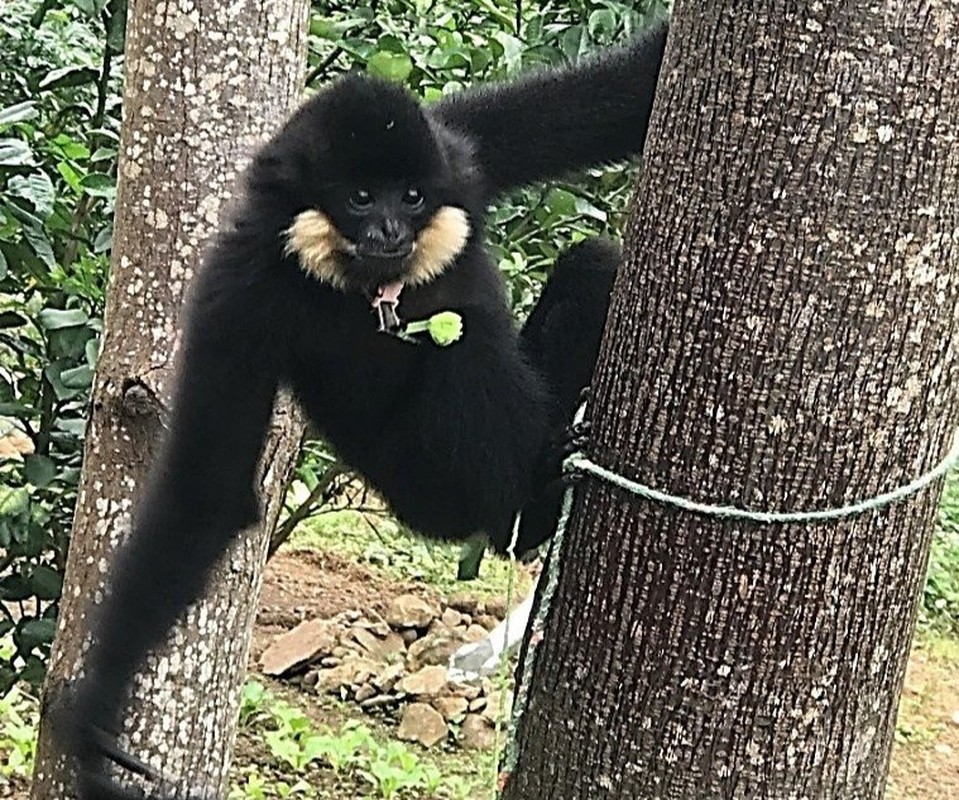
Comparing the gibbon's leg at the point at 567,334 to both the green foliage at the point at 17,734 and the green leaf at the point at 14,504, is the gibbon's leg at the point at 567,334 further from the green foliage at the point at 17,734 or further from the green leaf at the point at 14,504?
the green foliage at the point at 17,734

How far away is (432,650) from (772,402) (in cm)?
504

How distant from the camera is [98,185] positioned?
3.66m

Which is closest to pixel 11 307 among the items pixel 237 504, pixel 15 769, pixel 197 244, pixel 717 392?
pixel 197 244

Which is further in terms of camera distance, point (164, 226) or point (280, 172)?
point (164, 226)

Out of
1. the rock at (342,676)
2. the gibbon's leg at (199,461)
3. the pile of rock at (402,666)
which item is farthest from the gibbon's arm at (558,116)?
the rock at (342,676)

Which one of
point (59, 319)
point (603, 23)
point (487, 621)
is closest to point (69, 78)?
point (59, 319)

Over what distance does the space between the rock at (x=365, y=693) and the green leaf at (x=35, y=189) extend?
11.4 feet

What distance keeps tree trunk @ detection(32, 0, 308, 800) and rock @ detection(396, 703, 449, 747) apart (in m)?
2.86

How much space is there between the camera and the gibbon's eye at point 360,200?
262 centimetres

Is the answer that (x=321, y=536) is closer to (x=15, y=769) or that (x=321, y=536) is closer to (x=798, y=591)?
(x=15, y=769)

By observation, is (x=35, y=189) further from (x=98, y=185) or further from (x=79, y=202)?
(x=79, y=202)

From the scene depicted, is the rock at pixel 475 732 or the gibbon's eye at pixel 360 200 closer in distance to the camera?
the gibbon's eye at pixel 360 200

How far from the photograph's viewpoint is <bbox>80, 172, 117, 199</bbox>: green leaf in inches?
141

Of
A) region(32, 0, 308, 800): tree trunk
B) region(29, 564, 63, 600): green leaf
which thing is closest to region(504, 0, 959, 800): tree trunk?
region(32, 0, 308, 800): tree trunk
